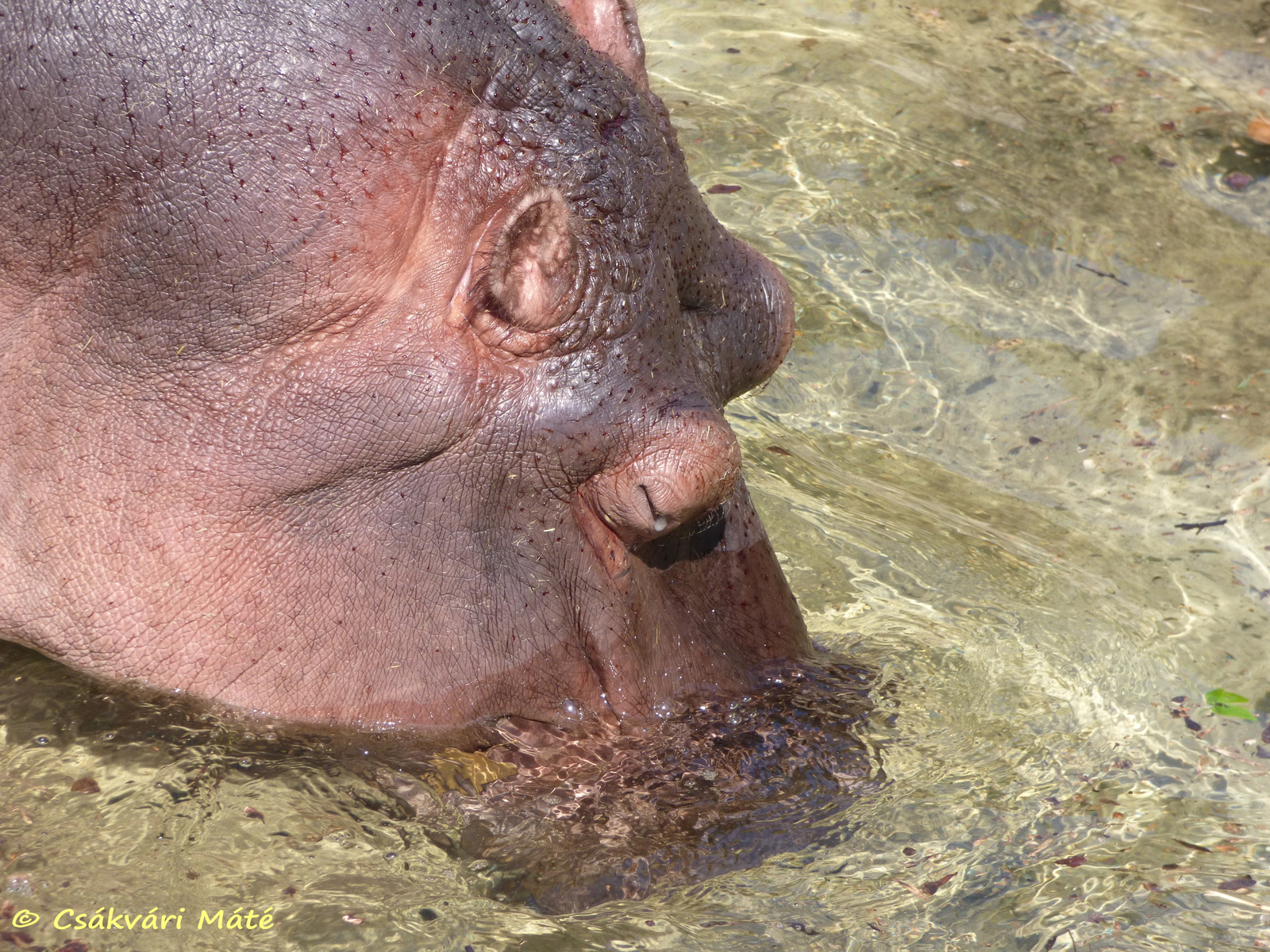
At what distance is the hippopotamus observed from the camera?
8.91ft

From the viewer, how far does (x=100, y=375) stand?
2.86 metres

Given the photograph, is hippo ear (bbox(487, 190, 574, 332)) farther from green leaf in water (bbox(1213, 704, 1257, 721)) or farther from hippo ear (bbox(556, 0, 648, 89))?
green leaf in water (bbox(1213, 704, 1257, 721))

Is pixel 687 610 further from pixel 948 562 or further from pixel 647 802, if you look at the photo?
pixel 948 562

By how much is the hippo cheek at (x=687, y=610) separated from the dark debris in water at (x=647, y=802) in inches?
3.2

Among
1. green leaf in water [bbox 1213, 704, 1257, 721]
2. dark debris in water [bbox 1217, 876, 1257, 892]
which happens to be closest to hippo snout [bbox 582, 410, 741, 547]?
dark debris in water [bbox 1217, 876, 1257, 892]

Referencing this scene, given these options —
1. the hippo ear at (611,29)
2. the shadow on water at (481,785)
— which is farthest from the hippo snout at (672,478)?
the hippo ear at (611,29)

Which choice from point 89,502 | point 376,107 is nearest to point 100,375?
point 89,502

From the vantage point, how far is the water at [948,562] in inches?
118

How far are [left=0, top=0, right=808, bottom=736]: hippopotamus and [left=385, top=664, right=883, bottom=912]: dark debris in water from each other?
0.45 ft

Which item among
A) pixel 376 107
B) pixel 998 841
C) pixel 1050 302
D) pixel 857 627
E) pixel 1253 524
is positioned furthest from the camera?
pixel 1050 302

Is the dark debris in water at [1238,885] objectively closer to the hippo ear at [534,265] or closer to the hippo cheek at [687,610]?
the hippo cheek at [687,610]

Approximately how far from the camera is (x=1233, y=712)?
4402mm

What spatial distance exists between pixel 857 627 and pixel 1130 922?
54.0 inches

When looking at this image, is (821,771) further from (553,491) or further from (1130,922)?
(553,491)
